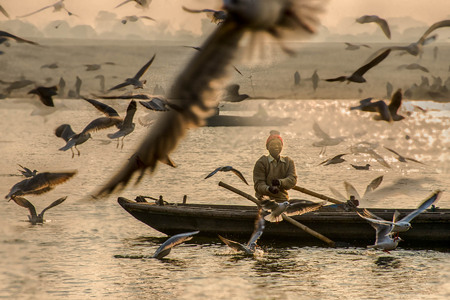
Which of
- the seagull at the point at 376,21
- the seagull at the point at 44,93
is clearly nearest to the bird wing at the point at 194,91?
the seagull at the point at 44,93

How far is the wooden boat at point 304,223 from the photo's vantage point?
703 inches

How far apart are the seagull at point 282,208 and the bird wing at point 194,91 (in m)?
9.07

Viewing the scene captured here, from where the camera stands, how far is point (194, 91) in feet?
21.1

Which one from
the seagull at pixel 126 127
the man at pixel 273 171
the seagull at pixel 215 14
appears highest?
the seagull at pixel 215 14

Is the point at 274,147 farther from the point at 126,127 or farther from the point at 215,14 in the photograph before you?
the point at 215,14

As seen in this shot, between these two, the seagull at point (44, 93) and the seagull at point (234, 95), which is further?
the seagull at point (234, 95)

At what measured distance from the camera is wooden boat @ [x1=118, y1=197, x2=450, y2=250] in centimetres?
1786

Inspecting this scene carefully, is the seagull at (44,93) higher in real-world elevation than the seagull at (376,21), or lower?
A: lower

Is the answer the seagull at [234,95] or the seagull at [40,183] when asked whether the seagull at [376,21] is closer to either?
the seagull at [234,95]

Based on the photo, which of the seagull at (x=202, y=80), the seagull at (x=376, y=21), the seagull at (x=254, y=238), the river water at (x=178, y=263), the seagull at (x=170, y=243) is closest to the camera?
the seagull at (x=202, y=80)

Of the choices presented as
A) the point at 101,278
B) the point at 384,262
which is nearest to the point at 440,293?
the point at 384,262

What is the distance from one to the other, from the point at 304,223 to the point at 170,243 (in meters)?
3.46

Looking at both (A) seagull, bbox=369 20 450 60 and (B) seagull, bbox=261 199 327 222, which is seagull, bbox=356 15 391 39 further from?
(B) seagull, bbox=261 199 327 222

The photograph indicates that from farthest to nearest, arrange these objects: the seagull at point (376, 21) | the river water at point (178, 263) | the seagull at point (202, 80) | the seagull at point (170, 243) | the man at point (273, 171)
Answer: the seagull at point (376, 21) < the man at point (273, 171) < the seagull at point (170, 243) < the river water at point (178, 263) < the seagull at point (202, 80)
